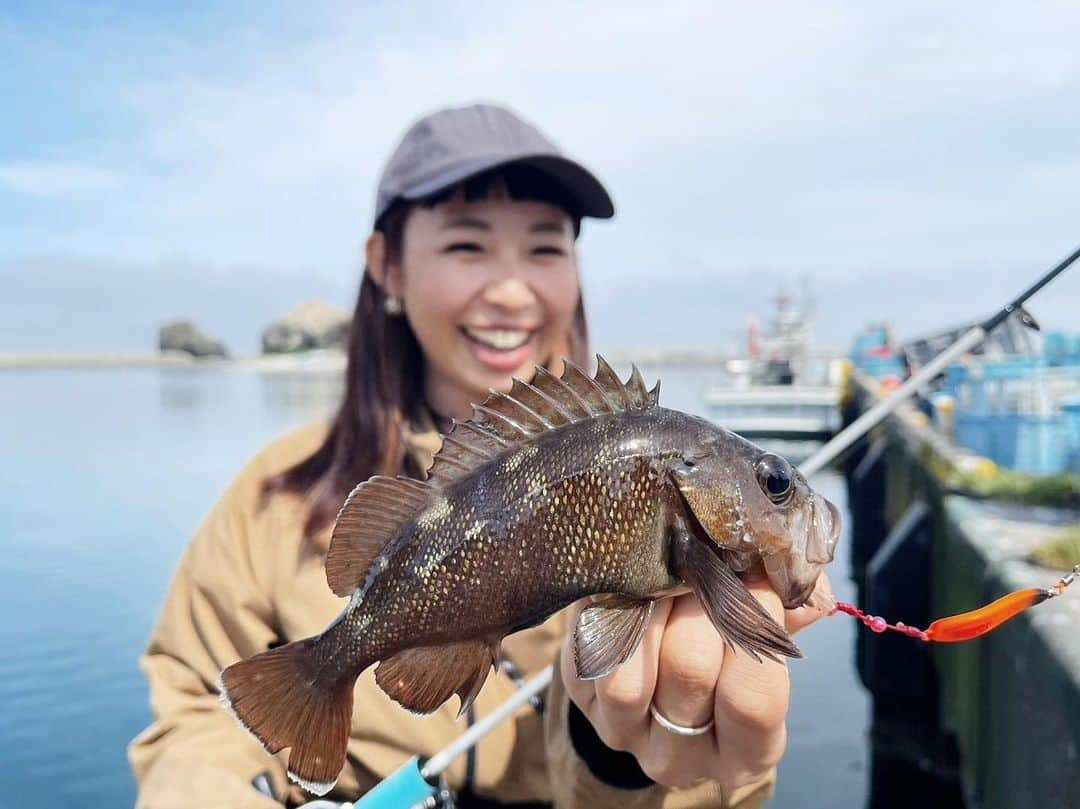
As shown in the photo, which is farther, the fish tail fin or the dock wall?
the dock wall

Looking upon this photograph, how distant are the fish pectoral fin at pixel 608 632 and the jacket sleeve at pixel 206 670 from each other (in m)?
1.40

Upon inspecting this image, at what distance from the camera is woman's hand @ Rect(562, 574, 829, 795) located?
5.43ft

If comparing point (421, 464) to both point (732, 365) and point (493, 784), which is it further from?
point (732, 365)

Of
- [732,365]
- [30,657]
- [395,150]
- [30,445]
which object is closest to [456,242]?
[395,150]

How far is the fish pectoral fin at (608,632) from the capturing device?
1509 mm

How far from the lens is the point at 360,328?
10.4 feet

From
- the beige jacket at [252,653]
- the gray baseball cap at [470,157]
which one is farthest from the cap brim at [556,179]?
the beige jacket at [252,653]

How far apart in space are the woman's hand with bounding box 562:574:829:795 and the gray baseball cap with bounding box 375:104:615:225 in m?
1.52

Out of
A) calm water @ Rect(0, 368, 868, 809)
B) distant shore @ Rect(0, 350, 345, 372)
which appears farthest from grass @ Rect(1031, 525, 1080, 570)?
distant shore @ Rect(0, 350, 345, 372)

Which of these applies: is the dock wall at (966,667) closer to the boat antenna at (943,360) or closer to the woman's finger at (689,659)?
the boat antenna at (943,360)

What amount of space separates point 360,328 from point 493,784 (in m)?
1.66

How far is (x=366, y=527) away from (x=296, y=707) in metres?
0.35

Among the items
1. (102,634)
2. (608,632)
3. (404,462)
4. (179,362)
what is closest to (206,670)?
(404,462)

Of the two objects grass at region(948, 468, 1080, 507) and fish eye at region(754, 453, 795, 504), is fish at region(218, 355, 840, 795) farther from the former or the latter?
grass at region(948, 468, 1080, 507)
